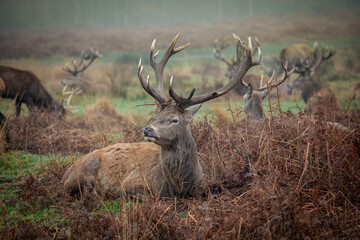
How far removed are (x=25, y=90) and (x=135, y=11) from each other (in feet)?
185

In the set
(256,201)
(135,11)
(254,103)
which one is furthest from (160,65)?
(135,11)

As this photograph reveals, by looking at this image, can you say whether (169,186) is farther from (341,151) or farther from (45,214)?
(341,151)

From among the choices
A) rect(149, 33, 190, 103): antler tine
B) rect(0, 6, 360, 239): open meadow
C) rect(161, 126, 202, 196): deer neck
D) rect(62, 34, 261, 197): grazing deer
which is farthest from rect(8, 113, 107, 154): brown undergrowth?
rect(161, 126, 202, 196): deer neck

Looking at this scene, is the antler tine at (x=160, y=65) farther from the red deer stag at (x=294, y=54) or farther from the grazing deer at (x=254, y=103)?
the red deer stag at (x=294, y=54)

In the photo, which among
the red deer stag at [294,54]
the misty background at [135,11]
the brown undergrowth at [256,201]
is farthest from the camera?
the misty background at [135,11]

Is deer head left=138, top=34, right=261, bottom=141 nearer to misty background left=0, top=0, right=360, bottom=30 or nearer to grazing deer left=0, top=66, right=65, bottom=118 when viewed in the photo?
grazing deer left=0, top=66, right=65, bottom=118

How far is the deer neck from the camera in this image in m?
5.19

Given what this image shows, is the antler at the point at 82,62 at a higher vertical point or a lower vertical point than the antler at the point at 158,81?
lower

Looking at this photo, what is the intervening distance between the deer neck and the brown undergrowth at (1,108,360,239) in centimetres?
19

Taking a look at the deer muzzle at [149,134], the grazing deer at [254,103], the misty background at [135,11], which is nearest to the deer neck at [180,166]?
the deer muzzle at [149,134]

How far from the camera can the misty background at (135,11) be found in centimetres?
5594

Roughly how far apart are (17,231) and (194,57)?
24.9 meters

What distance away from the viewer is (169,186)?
528cm

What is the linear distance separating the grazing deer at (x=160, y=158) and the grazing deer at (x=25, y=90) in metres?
6.66
